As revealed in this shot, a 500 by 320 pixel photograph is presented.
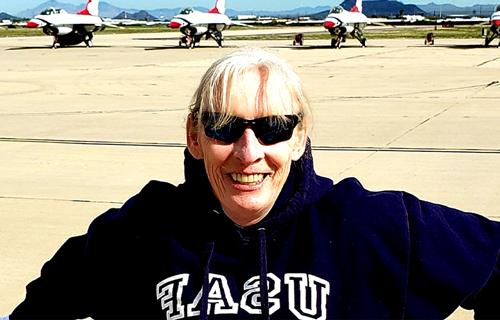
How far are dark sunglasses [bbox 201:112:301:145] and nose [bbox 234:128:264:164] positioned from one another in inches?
0.4

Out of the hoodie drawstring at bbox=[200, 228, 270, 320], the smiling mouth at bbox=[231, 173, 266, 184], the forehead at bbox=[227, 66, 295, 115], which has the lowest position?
the hoodie drawstring at bbox=[200, 228, 270, 320]

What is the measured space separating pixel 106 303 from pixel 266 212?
561 mm

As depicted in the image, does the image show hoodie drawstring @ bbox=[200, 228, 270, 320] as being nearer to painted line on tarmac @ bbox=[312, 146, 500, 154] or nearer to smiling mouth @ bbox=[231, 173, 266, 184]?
smiling mouth @ bbox=[231, 173, 266, 184]

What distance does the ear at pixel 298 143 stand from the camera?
7.20ft

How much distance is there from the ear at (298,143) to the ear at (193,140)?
0.26 meters

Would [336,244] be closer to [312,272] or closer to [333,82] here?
[312,272]

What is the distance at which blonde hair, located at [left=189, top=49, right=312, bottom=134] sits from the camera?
2041 mm

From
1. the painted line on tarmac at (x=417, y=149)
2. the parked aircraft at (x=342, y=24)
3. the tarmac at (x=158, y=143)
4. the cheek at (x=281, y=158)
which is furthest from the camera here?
the parked aircraft at (x=342, y=24)

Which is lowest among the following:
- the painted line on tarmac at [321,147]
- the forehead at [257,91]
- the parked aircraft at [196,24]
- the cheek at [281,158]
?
the parked aircraft at [196,24]

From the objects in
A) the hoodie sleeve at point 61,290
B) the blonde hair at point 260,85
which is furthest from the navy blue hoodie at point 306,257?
the blonde hair at point 260,85

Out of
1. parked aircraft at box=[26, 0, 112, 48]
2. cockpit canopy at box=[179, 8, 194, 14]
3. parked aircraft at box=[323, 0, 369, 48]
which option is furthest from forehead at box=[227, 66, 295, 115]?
cockpit canopy at box=[179, 8, 194, 14]

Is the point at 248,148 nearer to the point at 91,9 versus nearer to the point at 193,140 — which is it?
the point at 193,140

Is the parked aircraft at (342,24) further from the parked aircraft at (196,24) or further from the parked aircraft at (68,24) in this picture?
the parked aircraft at (68,24)

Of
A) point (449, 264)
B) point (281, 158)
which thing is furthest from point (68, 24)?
point (449, 264)
